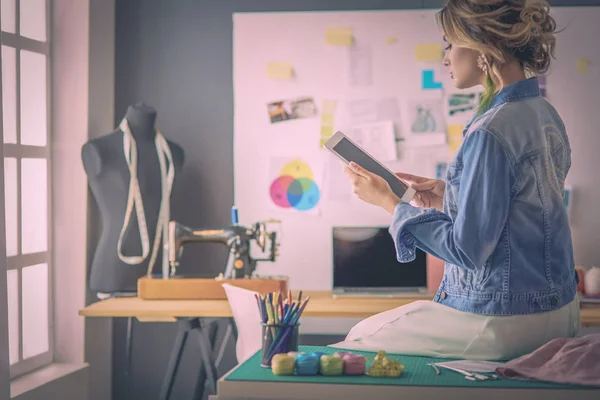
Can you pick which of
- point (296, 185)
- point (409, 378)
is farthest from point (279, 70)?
point (409, 378)

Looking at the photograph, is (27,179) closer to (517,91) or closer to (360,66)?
(360,66)

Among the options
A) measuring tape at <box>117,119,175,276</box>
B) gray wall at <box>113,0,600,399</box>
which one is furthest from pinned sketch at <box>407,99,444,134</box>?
measuring tape at <box>117,119,175,276</box>

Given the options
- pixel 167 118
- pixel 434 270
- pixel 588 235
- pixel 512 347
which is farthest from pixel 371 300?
pixel 512 347

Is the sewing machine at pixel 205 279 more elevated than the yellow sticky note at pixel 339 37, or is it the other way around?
the yellow sticky note at pixel 339 37

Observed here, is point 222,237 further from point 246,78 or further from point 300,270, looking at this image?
point 246,78

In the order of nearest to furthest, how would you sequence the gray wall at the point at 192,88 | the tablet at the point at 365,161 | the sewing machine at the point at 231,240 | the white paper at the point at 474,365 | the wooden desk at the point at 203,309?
the white paper at the point at 474,365, the tablet at the point at 365,161, the wooden desk at the point at 203,309, the sewing machine at the point at 231,240, the gray wall at the point at 192,88

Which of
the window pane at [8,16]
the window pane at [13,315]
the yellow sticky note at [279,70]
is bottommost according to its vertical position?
the window pane at [13,315]

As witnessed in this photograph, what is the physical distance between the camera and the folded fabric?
1629 mm

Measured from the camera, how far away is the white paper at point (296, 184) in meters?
3.91

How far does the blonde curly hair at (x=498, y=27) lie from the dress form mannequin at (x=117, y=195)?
201 cm

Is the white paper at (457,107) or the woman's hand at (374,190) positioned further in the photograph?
the white paper at (457,107)

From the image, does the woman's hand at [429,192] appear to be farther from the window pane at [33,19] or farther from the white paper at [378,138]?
the window pane at [33,19]

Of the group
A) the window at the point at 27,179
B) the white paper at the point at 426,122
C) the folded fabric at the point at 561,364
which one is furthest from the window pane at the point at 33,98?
the folded fabric at the point at 561,364

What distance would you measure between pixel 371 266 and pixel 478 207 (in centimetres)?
192
